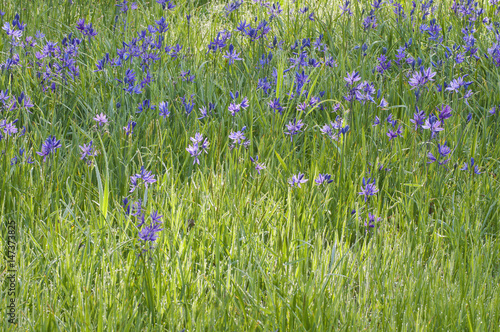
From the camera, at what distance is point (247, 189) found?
2500mm

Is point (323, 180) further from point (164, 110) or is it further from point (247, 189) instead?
point (164, 110)

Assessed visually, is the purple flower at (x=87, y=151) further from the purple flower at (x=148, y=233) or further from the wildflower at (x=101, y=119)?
the purple flower at (x=148, y=233)

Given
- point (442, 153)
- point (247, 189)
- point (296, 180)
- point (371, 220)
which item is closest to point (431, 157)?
point (442, 153)

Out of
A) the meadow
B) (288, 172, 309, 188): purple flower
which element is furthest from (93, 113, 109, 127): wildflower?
(288, 172, 309, 188): purple flower

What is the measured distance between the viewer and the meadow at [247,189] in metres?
1.69

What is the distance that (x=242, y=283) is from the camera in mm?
1826

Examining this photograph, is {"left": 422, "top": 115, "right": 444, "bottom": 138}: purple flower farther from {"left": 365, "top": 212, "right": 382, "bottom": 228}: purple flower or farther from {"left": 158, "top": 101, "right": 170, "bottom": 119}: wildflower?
{"left": 158, "top": 101, "right": 170, "bottom": 119}: wildflower

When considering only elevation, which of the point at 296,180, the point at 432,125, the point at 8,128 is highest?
the point at 432,125

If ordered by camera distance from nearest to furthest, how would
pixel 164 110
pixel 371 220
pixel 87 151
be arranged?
1. pixel 371 220
2. pixel 87 151
3. pixel 164 110

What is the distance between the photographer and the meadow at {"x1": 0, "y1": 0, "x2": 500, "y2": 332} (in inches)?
66.4

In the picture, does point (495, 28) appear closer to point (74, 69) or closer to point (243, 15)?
point (243, 15)

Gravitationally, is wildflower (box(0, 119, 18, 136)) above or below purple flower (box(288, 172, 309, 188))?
above

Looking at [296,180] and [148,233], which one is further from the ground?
[296,180]

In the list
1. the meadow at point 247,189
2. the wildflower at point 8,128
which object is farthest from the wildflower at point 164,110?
the wildflower at point 8,128
